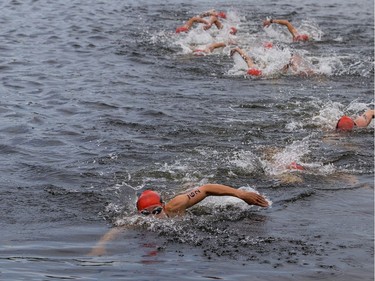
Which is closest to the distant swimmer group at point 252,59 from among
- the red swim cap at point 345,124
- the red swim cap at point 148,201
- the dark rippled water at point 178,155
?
the dark rippled water at point 178,155

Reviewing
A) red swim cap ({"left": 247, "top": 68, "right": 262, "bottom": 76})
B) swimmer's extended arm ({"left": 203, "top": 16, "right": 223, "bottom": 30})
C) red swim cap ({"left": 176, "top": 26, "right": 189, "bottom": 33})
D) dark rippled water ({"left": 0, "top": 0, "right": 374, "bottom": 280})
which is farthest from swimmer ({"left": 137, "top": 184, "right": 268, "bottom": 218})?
swimmer's extended arm ({"left": 203, "top": 16, "right": 223, "bottom": 30})

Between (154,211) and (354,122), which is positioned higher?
(154,211)

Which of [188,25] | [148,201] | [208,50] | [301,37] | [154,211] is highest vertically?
[148,201]

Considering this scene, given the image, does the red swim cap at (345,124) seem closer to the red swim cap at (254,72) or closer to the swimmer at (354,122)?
the swimmer at (354,122)

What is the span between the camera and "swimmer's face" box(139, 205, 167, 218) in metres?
9.47

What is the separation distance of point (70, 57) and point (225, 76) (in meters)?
4.38

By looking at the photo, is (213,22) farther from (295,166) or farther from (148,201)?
(148,201)

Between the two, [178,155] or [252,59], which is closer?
[178,155]

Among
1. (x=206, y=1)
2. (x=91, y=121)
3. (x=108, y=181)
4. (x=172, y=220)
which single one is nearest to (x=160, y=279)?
(x=172, y=220)

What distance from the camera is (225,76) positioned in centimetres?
1744

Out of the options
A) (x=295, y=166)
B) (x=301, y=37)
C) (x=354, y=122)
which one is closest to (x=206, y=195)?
(x=295, y=166)

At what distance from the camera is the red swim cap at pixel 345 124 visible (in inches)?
526

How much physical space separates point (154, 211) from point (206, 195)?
0.66m

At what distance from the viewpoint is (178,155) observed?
1215 cm
